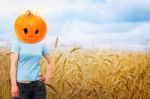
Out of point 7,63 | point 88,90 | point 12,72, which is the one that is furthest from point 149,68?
point 12,72

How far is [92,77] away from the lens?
5.99 m

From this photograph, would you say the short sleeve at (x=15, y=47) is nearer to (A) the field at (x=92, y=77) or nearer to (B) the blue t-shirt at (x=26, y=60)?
(B) the blue t-shirt at (x=26, y=60)

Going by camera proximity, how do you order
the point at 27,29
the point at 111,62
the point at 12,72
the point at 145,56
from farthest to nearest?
1. the point at 145,56
2. the point at 111,62
3. the point at 27,29
4. the point at 12,72

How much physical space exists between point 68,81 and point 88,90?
25 cm

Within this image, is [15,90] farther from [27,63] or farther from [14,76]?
[27,63]

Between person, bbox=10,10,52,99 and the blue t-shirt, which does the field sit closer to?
person, bbox=10,10,52,99

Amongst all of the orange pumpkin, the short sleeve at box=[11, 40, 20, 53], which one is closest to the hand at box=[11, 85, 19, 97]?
the short sleeve at box=[11, 40, 20, 53]

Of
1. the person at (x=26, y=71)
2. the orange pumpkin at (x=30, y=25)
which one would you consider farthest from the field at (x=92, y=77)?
the person at (x=26, y=71)

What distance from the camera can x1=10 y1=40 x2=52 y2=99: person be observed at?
4113 millimetres

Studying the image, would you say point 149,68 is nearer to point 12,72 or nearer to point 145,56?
point 145,56

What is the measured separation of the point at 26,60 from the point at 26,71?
0.09 m

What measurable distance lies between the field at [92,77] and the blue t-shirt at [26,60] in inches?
51.1

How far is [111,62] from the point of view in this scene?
6.05 m

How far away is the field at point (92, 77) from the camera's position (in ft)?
18.5
